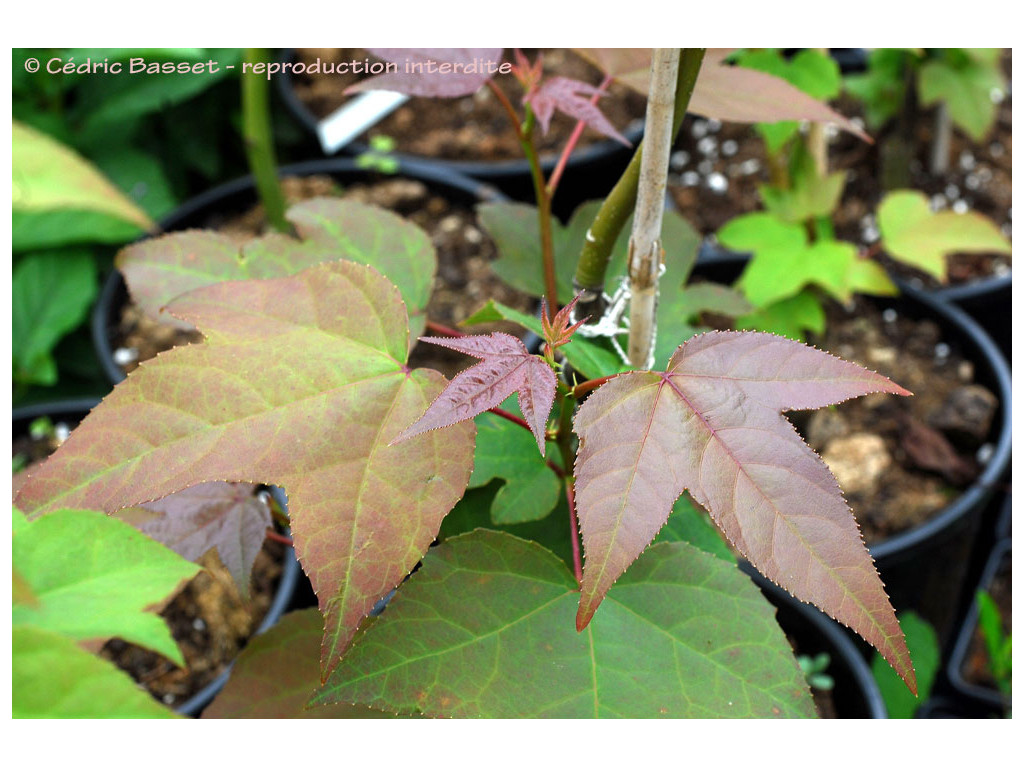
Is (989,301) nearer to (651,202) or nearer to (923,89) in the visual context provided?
(923,89)

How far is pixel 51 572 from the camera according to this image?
391mm

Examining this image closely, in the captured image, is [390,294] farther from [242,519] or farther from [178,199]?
[178,199]

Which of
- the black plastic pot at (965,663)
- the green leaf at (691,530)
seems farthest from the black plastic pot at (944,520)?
the green leaf at (691,530)

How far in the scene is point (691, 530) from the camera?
2.30 ft

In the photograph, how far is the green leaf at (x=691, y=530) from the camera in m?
0.68

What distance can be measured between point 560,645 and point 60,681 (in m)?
0.29

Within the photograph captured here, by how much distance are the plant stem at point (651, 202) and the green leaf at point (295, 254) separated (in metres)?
0.18

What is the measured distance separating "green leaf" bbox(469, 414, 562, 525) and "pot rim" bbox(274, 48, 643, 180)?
981 millimetres

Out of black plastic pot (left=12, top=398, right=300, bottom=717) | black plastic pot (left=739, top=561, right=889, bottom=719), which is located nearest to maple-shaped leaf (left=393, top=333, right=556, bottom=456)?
black plastic pot (left=12, top=398, right=300, bottom=717)

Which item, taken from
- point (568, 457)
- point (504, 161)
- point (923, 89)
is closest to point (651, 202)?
point (568, 457)

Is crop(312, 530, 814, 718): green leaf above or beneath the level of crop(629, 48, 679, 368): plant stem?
beneath

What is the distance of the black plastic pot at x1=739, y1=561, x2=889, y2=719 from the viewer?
0.97 metres

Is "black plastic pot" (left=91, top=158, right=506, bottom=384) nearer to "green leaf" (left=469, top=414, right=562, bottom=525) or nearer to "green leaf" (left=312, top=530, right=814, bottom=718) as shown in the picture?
"green leaf" (left=469, top=414, right=562, bottom=525)

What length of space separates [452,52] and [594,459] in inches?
14.3
